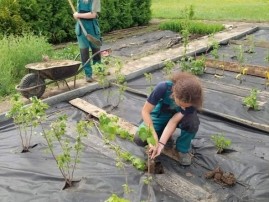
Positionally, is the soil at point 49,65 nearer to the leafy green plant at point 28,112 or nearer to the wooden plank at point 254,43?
the leafy green plant at point 28,112

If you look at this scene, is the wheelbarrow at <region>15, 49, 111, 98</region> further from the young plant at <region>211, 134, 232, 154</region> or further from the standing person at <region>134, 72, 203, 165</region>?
the young plant at <region>211, 134, 232, 154</region>

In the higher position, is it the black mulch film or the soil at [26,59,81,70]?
the soil at [26,59,81,70]

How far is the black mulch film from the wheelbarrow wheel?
46 centimetres

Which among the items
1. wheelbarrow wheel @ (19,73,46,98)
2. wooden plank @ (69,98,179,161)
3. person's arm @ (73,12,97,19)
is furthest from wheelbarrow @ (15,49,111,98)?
person's arm @ (73,12,97,19)

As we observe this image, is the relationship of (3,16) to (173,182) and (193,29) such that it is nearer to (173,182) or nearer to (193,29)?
(193,29)

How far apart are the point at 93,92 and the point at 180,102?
2523mm

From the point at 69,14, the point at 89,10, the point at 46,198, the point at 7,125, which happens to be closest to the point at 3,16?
the point at 69,14

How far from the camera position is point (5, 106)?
482 centimetres

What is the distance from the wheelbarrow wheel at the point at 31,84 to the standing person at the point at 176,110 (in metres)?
1.94

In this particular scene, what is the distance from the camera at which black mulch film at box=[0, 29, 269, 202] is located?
289 cm

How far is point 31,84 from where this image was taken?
4.79 meters

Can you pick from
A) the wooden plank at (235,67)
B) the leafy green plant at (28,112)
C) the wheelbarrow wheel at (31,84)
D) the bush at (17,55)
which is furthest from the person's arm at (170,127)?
the bush at (17,55)

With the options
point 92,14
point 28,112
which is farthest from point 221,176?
point 92,14

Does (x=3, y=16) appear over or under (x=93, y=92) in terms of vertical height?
over
